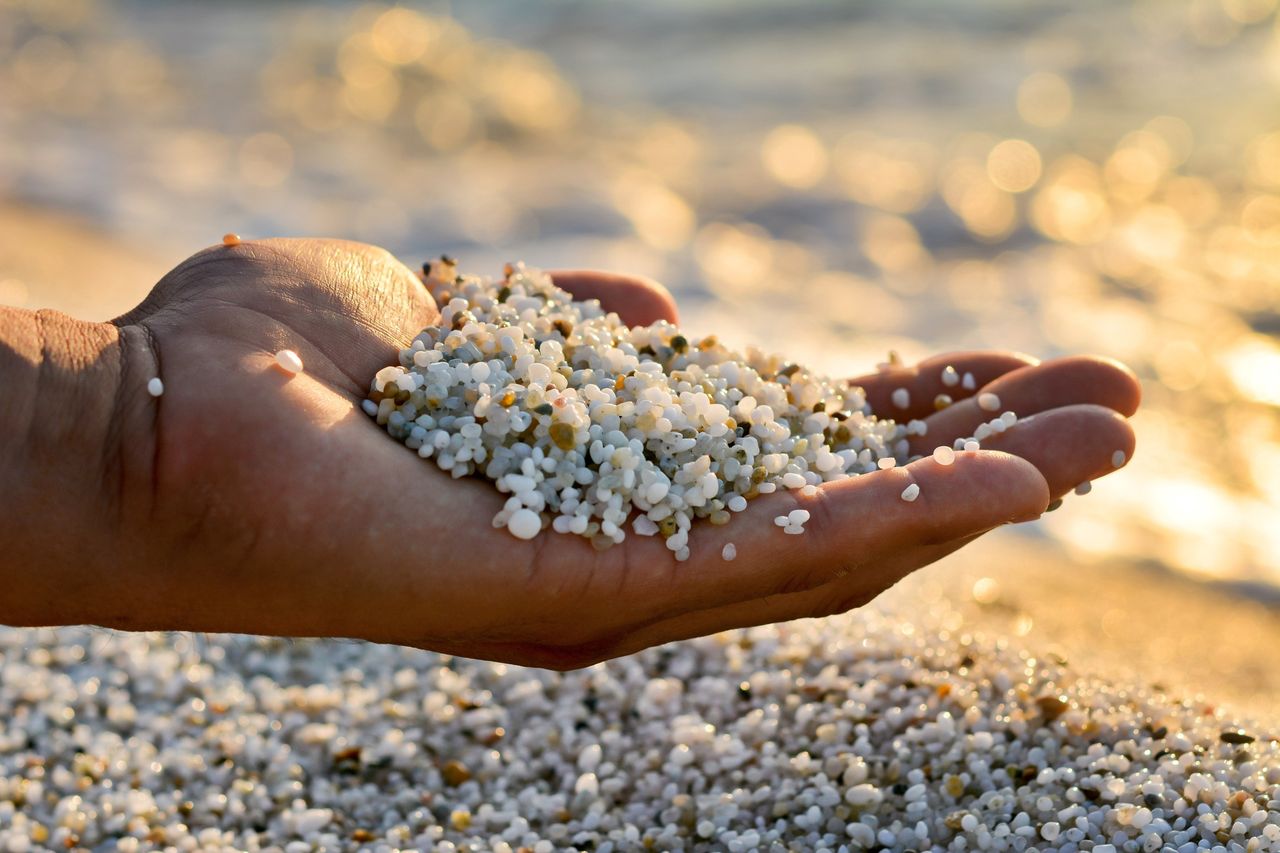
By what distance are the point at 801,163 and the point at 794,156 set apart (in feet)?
0.47

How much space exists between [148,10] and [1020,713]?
37.5ft

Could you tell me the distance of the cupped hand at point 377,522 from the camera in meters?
2.08

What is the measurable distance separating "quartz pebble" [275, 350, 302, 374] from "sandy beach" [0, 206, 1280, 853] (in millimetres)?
1043

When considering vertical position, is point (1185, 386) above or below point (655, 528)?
above

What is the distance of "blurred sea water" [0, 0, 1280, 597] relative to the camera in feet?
19.2

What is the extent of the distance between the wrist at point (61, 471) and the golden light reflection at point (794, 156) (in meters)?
6.47

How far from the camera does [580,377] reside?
8.21ft

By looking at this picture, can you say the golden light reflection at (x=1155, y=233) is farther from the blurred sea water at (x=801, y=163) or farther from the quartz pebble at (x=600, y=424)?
the quartz pebble at (x=600, y=424)

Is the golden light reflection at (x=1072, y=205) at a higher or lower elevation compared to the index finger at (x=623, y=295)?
higher

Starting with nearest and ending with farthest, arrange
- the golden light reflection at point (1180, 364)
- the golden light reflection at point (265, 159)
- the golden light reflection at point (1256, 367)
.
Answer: the golden light reflection at point (1256, 367) → the golden light reflection at point (1180, 364) → the golden light reflection at point (265, 159)

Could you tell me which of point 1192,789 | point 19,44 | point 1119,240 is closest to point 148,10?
point 19,44

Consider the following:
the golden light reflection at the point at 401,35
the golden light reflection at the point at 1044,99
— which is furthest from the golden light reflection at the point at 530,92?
the golden light reflection at the point at 1044,99

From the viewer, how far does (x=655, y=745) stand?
9.40 feet

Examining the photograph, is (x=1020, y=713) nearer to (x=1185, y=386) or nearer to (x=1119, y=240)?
(x=1185, y=386)
